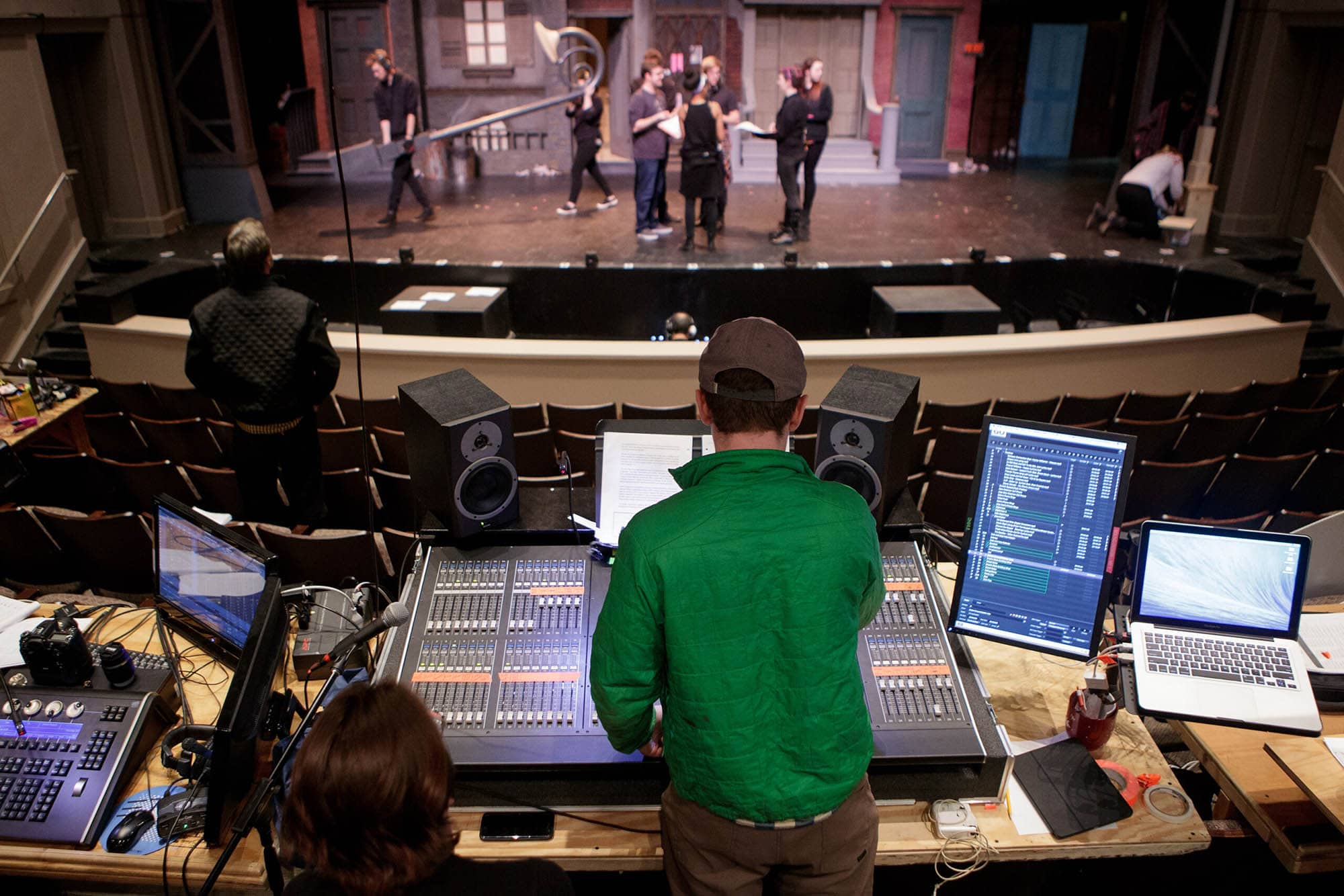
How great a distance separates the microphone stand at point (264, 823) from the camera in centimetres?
189

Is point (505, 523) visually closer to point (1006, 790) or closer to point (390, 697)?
point (390, 697)

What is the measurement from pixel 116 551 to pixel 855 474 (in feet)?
9.88

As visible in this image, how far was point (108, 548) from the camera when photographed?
376 cm

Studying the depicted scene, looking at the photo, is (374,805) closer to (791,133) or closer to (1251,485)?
(1251,485)

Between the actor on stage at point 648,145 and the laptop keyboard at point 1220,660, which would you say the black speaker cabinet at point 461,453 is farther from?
the actor on stage at point 648,145

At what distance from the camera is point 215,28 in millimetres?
8938

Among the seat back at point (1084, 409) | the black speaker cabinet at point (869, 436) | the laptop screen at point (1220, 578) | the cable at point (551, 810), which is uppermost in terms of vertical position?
the black speaker cabinet at point (869, 436)

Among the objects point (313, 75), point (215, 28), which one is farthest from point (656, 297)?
point (313, 75)

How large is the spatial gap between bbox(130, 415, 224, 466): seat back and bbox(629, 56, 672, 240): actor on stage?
14.5 ft

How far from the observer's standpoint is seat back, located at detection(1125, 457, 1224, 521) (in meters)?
4.45

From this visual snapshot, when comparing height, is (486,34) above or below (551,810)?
above

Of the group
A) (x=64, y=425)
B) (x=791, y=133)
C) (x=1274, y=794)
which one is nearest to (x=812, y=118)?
(x=791, y=133)

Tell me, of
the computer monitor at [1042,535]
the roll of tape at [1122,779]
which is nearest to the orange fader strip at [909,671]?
the computer monitor at [1042,535]

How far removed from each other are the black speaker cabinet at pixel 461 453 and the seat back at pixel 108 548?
5.45 ft
